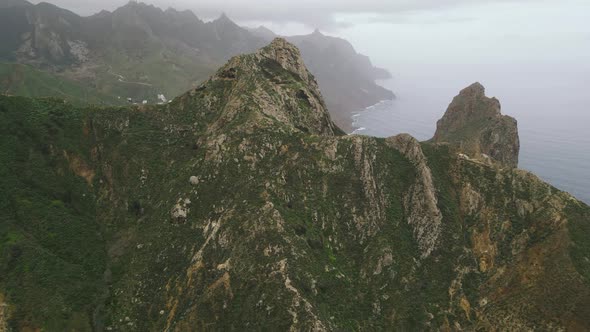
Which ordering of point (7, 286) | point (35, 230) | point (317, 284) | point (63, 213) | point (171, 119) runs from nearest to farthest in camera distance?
point (7, 286) < point (317, 284) < point (35, 230) < point (63, 213) < point (171, 119)

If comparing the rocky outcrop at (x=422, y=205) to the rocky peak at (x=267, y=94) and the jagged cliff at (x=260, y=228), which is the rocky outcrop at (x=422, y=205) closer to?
the jagged cliff at (x=260, y=228)

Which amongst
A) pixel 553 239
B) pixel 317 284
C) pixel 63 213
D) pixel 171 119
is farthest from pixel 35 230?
pixel 553 239

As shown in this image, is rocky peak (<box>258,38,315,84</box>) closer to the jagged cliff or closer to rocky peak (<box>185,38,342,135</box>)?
rocky peak (<box>185,38,342,135</box>)

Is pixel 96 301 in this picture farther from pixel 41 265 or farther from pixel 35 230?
pixel 35 230

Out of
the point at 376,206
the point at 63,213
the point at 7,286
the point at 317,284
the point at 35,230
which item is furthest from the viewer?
the point at 376,206

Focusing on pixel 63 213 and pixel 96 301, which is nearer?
pixel 96 301

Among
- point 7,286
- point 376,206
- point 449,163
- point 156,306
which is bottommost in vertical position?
point 156,306

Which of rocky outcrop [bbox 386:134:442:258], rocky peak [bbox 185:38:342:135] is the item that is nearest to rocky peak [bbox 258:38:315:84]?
rocky peak [bbox 185:38:342:135]
